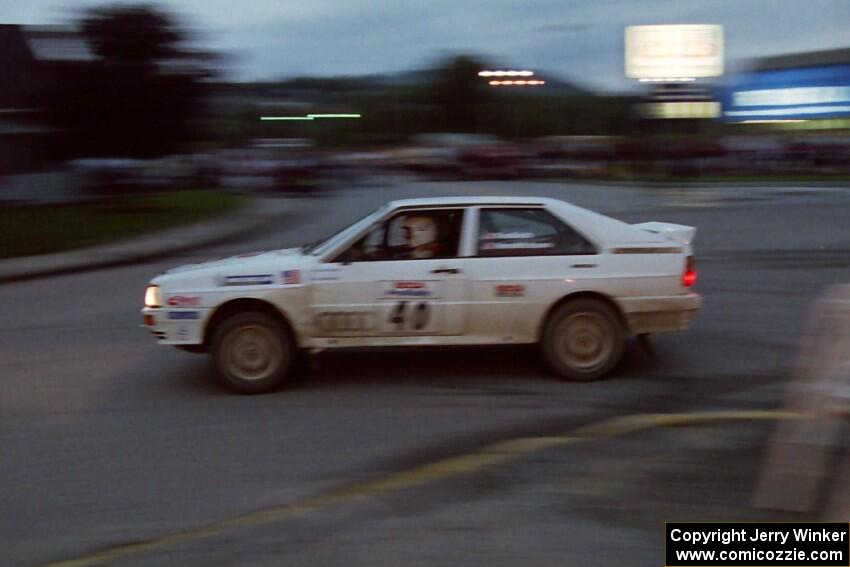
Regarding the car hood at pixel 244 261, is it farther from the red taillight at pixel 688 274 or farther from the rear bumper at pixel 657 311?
the red taillight at pixel 688 274

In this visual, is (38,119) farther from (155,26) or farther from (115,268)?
(115,268)

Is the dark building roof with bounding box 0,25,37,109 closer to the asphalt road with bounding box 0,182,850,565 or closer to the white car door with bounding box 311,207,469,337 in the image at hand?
the asphalt road with bounding box 0,182,850,565

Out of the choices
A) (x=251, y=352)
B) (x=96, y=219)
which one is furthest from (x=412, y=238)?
(x=96, y=219)

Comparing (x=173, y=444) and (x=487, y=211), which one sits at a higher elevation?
(x=487, y=211)

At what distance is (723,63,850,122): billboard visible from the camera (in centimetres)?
9062

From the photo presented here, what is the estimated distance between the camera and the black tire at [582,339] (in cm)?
780

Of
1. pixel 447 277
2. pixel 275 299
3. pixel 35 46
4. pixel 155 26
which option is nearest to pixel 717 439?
pixel 447 277

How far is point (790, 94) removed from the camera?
95062 mm

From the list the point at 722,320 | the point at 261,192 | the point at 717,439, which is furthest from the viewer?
the point at 261,192

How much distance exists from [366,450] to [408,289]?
69.4 inches

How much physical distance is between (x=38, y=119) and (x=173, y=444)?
2609cm

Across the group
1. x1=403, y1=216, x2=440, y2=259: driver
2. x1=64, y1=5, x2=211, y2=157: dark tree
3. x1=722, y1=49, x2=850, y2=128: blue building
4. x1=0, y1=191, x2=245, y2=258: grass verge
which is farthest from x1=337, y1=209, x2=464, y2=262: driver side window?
x1=722, y1=49, x2=850, y2=128: blue building

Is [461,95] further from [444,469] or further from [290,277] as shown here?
[444,469]

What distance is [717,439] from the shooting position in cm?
616
